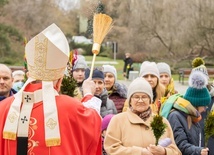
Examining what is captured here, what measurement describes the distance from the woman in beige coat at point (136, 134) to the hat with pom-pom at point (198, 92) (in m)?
0.63

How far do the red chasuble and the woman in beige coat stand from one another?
3.21 feet

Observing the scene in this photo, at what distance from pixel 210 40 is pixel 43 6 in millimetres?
11670

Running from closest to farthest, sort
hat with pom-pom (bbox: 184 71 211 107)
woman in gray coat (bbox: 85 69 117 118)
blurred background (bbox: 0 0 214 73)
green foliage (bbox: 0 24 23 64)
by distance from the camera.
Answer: hat with pom-pom (bbox: 184 71 211 107) < woman in gray coat (bbox: 85 69 117 118) < green foliage (bbox: 0 24 23 64) < blurred background (bbox: 0 0 214 73)

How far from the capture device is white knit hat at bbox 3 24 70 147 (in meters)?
3.52

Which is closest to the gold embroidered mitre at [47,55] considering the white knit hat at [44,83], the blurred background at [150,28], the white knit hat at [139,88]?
the white knit hat at [44,83]

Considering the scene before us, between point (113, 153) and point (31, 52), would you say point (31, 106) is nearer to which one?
point (31, 52)

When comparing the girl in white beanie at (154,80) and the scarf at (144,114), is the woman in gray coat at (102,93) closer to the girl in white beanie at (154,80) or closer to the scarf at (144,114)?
the girl in white beanie at (154,80)

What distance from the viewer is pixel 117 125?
4766 mm

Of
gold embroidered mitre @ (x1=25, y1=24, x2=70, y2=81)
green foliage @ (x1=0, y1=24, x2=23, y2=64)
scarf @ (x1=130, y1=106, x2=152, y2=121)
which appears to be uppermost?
green foliage @ (x1=0, y1=24, x2=23, y2=64)

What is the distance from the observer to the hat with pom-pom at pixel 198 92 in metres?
5.26

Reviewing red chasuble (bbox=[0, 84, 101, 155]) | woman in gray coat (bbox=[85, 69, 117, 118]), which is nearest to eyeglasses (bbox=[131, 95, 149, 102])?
red chasuble (bbox=[0, 84, 101, 155])

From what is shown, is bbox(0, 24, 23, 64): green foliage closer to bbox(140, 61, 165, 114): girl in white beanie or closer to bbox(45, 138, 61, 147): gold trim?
bbox(140, 61, 165, 114): girl in white beanie

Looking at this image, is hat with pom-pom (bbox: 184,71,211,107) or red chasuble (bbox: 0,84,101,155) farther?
hat with pom-pom (bbox: 184,71,211,107)

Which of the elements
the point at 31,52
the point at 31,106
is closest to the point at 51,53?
the point at 31,52
